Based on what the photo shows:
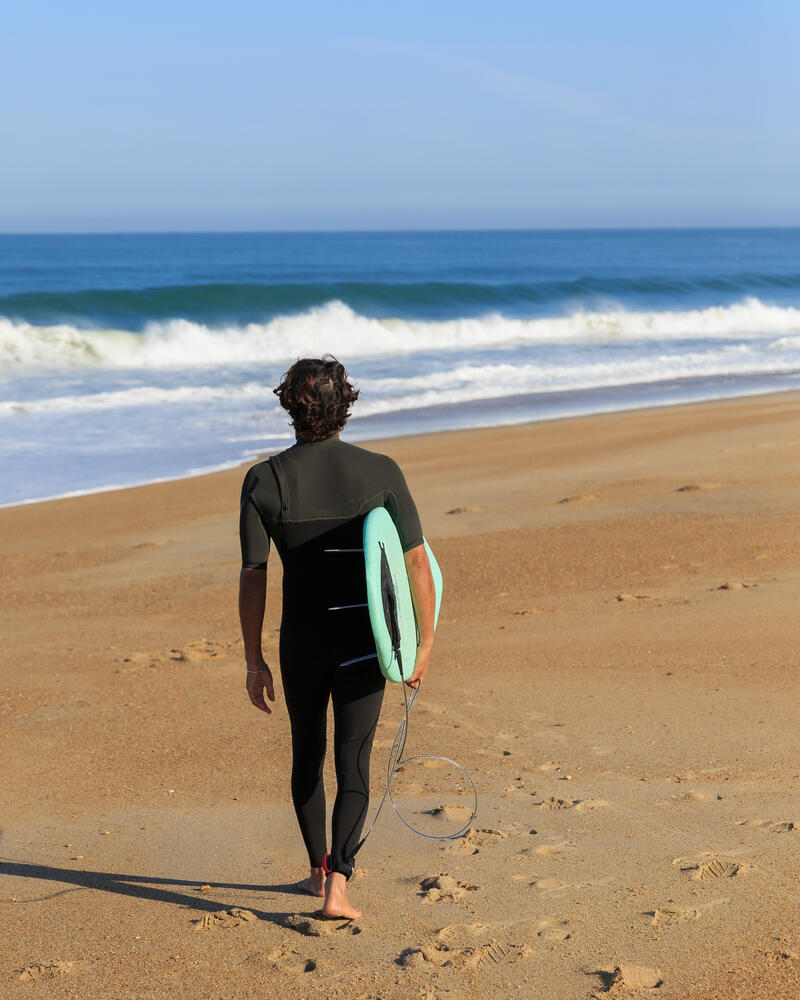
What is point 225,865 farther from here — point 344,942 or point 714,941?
point 714,941

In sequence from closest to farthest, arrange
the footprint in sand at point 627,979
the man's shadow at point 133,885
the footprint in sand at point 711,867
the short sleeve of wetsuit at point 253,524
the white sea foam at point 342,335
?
the footprint in sand at point 627,979 → the short sleeve of wetsuit at point 253,524 → the footprint in sand at point 711,867 → the man's shadow at point 133,885 → the white sea foam at point 342,335

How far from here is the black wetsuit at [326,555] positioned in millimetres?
2961

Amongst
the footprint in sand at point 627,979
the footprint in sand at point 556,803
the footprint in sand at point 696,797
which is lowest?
the footprint in sand at point 556,803

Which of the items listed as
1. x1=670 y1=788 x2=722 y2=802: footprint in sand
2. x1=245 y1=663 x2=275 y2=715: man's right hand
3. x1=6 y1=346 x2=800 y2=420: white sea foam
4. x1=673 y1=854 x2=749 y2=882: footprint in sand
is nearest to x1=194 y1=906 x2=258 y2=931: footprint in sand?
x1=245 y1=663 x2=275 y2=715: man's right hand

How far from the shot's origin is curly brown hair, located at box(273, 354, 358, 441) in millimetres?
2910

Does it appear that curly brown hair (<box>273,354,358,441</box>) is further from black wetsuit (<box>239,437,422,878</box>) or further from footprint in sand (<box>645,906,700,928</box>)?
footprint in sand (<box>645,906,700,928</box>)

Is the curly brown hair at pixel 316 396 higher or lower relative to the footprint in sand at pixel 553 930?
higher

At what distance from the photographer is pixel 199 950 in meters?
3.00

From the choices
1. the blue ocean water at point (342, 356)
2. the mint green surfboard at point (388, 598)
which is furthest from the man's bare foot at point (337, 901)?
the blue ocean water at point (342, 356)

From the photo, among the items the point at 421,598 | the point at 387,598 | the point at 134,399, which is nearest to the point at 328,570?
the point at 387,598

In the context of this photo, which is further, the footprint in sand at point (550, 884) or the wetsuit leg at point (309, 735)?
the footprint in sand at point (550, 884)

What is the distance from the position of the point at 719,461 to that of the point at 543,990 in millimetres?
8123

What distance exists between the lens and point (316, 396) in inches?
115

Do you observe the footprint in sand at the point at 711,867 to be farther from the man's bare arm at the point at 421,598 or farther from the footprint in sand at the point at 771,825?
the man's bare arm at the point at 421,598
